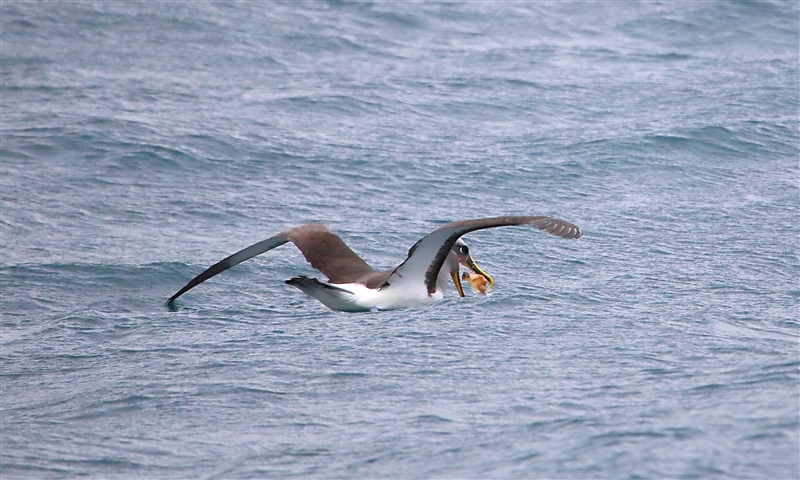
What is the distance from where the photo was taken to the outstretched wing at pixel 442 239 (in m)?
7.42

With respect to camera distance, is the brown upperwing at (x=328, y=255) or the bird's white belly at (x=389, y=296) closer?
the bird's white belly at (x=389, y=296)

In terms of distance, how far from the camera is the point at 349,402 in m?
6.87

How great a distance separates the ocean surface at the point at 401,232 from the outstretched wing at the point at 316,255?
0.37 m

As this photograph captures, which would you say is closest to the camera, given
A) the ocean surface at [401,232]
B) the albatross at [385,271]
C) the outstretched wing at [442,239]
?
the ocean surface at [401,232]

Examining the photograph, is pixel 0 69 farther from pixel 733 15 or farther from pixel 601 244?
pixel 733 15

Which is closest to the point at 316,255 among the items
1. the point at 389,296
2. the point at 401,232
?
the point at 389,296

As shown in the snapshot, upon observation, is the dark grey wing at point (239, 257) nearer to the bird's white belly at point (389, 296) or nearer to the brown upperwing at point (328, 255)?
the brown upperwing at point (328, 255)

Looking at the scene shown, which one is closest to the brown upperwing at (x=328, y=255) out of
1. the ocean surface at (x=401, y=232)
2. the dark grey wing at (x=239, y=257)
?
the dark grey wing at (x=239, y=257)

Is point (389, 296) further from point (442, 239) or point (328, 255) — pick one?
point (442, 239)

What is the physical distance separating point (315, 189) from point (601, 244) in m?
3.67

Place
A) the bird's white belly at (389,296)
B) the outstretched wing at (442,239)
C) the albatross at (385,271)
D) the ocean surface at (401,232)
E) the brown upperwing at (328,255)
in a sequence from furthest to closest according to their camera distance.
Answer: the brown upperwing at (328,255), the bird's white belly at (389,296), the albatross at (385,271), the outstretched wing at (442,239), the ocean surface at (401,232)

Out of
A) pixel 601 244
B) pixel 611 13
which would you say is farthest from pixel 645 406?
pixel 611 13

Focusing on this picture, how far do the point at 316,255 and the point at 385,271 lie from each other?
2.12ft

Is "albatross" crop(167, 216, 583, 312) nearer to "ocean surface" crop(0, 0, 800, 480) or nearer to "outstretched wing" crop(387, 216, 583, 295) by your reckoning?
"outstretched wing" crop(387, 216, 583, 295)
